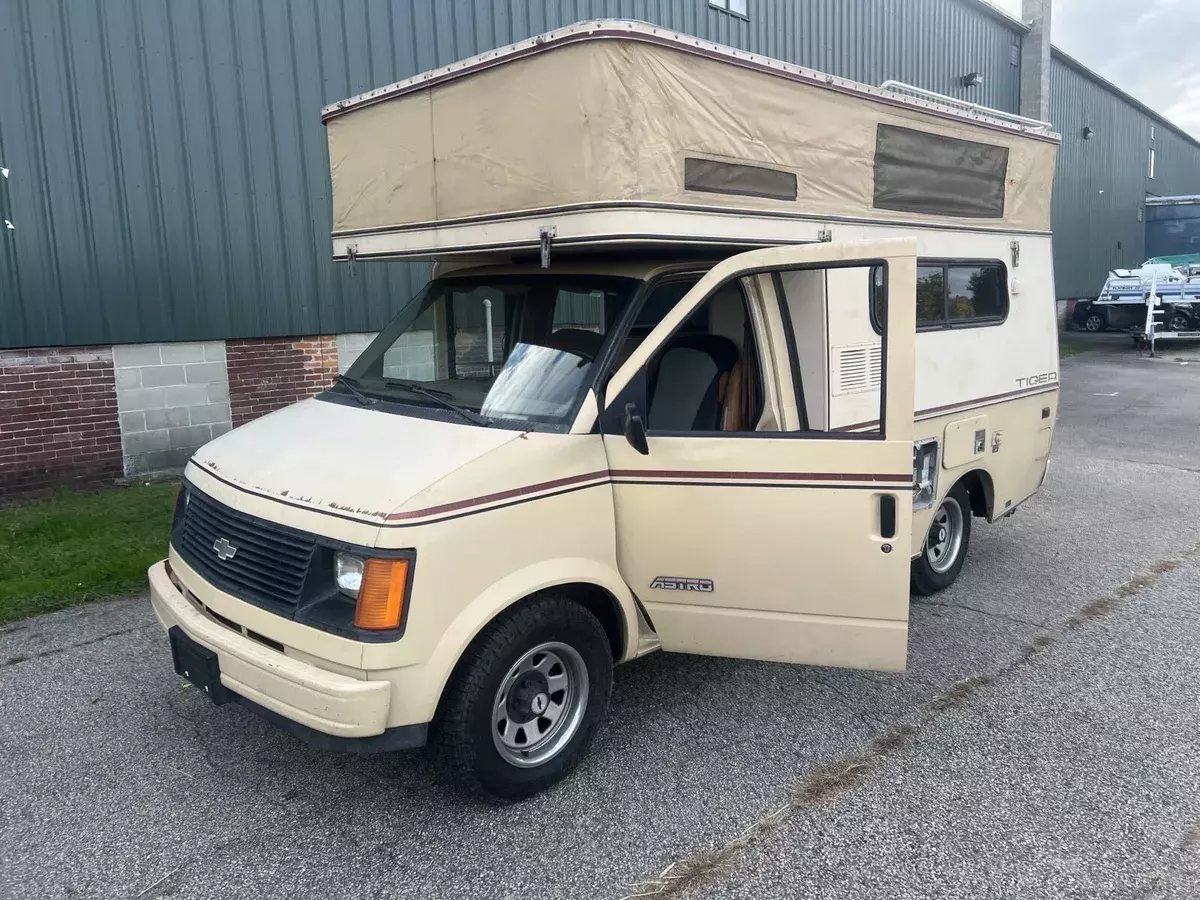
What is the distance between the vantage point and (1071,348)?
24406 mm

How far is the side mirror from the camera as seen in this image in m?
3.59

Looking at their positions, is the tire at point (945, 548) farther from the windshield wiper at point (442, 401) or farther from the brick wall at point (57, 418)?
the brick wall at point (57, 418)

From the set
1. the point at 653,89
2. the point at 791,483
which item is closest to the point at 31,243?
the point at 653,89

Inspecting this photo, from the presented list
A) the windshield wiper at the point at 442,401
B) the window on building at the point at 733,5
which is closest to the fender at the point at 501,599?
the windshield wiper at the point at 442,401

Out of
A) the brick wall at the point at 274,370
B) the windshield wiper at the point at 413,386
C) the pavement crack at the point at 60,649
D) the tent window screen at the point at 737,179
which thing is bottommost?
the pavement crack at the point at 60,649

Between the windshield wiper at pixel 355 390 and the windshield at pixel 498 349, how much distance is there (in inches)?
0.5

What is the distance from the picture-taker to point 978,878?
3109 mm

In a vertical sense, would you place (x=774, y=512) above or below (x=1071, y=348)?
above

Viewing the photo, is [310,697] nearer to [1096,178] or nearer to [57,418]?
[57,418]

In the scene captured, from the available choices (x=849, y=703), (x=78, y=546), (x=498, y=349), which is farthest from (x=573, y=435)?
(x=78, y=546)

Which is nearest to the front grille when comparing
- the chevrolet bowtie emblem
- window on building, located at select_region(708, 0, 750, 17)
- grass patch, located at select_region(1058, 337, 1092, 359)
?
the chevrolet bowtie emblem

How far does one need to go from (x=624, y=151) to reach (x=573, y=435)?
1105 mm

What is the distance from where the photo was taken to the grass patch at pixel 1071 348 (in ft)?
76.0

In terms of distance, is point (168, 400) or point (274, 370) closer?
point (168, 400)
